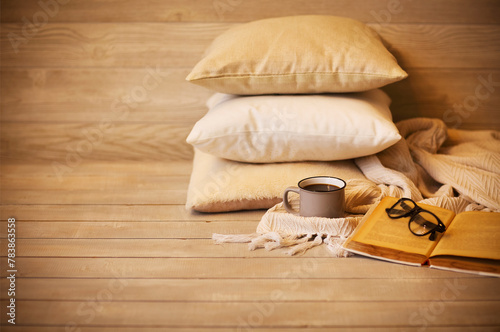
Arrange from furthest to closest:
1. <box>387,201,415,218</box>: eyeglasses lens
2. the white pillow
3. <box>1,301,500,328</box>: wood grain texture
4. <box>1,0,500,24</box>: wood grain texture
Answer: <box>1,0,500,24</box>: wood grain texture
the white pillow
<box>387,201,415,218</box>: eyeglasses lens
<box>1,301,500,328</box>: wood grain texture

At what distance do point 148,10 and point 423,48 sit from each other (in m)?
0.86

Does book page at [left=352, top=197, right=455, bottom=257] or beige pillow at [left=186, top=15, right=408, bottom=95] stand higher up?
beige pillow at [left=186, top=15, right=408, bottom=95]

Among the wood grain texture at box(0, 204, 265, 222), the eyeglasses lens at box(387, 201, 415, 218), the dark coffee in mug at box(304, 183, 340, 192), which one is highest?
the dark coffee in mug at box(304, 183, 340, 192)

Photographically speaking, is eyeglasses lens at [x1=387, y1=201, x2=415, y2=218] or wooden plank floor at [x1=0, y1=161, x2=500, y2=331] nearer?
wooden plank floor at [x1=0, y1=161, x2=500, y2=331]

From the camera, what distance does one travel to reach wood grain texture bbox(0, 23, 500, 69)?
60.6 inches

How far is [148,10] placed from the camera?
5.03 ft

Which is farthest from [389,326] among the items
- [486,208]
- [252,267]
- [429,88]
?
[429,88]

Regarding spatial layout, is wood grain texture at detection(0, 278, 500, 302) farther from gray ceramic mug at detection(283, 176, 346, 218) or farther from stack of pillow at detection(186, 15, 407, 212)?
stack of pillow at detection(186, 15, 407, 212)

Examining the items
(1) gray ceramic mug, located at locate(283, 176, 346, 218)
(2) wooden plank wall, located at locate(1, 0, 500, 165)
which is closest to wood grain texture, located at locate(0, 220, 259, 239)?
(1) gray ceramic mug, located at locate(283, 176, 346, 218)

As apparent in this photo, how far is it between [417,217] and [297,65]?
0.44m

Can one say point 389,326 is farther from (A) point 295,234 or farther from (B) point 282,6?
(B) point 282,6

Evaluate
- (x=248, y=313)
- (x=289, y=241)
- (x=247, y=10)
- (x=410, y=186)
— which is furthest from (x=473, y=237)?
(x=247, y=10)

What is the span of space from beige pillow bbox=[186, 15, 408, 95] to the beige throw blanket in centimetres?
21

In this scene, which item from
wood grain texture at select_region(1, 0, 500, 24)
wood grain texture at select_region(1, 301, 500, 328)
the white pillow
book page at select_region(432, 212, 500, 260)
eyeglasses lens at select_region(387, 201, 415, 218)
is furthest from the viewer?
wood grain texture at select_region(1, 0, 500, 24)
